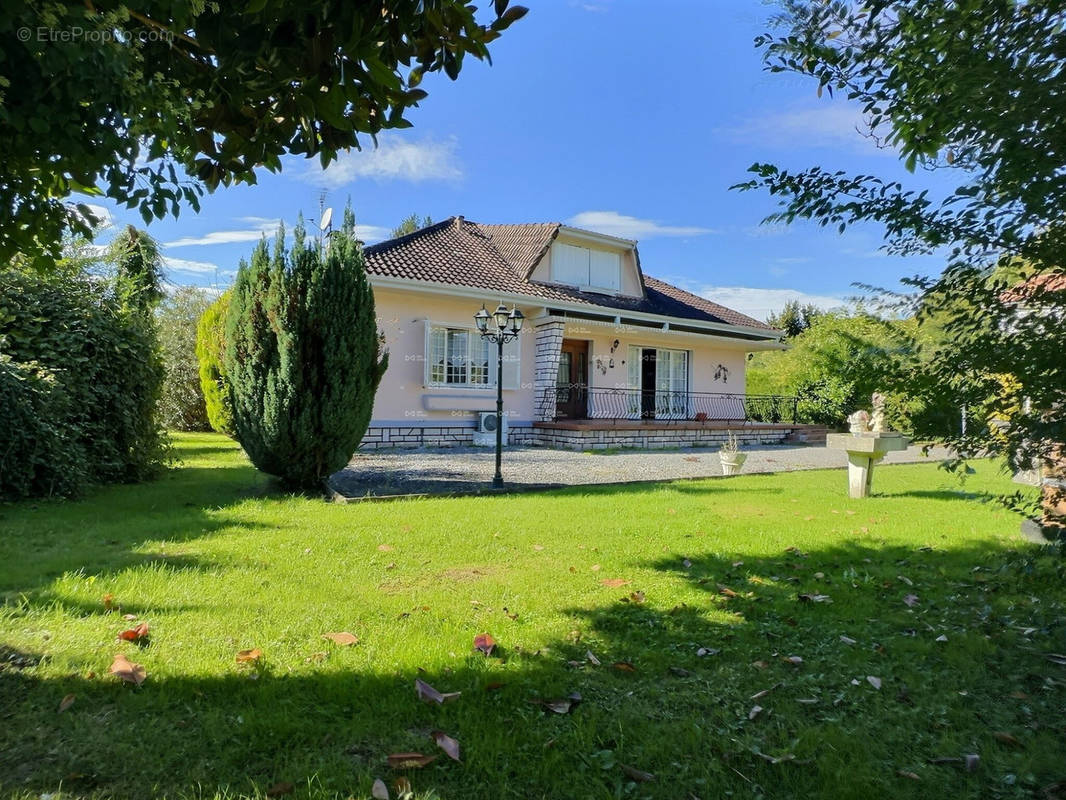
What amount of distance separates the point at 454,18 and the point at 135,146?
4.72 feet

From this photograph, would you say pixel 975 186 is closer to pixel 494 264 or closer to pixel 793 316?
pixel 494 264

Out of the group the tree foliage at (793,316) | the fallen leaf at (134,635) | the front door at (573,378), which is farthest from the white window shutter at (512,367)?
the tree foliage at (793,316)

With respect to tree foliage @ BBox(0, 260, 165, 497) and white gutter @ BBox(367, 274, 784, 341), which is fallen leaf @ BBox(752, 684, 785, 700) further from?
white gutter @ BBox(367, 274, 784, 341)

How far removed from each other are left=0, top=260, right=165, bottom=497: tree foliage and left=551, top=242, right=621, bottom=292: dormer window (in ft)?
39.0

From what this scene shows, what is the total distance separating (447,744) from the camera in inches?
84.4

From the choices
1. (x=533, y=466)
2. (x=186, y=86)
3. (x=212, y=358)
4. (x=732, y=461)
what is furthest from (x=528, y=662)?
(x=212, y=358)

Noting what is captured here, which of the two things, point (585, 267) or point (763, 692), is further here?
point (585, 267)

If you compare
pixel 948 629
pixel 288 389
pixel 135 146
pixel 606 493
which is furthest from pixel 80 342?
pixel 948 629

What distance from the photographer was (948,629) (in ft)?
11.2

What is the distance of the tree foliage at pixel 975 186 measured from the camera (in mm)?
2006

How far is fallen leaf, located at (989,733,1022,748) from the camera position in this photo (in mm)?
A: 2270

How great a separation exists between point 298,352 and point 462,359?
8.31m

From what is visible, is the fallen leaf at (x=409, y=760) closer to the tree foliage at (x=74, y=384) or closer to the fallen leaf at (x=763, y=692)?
the fallen leaf at (x=763, y=692)

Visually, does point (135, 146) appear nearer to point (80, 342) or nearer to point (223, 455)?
point (80, 342)
